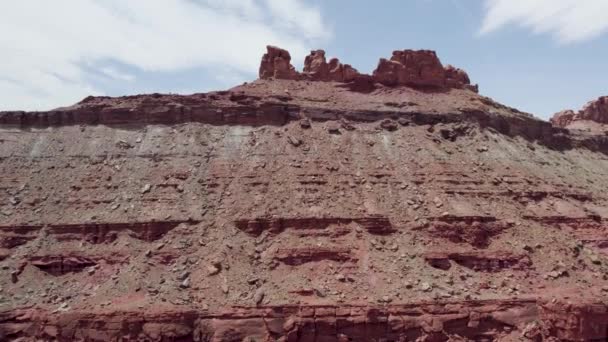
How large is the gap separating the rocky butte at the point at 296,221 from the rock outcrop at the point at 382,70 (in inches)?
14.7

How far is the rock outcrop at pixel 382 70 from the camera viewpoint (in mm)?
39219

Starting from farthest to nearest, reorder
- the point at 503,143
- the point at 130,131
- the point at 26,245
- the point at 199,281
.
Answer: the point at 503,143 < the point at 130,131 < the point at 26,245 < the point at 199,281

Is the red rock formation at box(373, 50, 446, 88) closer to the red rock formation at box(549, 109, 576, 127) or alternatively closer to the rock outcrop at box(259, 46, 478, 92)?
the rock outcrop at box(259, 46, 478, 92)

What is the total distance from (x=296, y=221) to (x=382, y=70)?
18.1 m

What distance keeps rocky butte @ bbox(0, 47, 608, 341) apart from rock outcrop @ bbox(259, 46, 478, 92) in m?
0.37

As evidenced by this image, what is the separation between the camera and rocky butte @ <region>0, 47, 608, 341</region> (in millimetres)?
20703

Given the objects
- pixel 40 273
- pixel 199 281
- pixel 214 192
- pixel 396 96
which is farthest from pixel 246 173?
pixel 396 96

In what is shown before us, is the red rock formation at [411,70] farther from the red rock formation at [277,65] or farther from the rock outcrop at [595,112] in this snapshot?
the rock outcrop at [595,112]

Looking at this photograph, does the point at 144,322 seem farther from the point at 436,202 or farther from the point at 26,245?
the point at 436,202

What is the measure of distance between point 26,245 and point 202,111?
1269 cm

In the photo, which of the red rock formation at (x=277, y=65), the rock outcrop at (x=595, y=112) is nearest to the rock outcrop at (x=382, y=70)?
the red rock formation at (x=277, y=65)

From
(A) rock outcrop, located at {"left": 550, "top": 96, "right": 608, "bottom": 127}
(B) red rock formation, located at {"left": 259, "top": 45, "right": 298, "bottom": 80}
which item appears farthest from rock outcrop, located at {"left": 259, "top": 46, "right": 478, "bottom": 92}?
(A) rock outcrop, located at {"left": 550, "top": 96, "right": 608, "bottom": 127}

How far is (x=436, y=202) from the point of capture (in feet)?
89.7

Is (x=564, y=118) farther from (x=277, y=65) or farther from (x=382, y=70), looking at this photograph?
(x=277, y=65)
